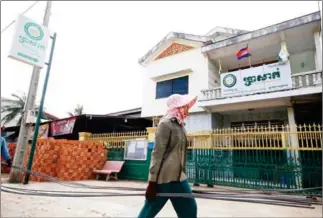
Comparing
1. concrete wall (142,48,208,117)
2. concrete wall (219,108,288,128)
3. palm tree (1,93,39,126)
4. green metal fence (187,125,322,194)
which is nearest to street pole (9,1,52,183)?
green metal fence (187,125,322,194)

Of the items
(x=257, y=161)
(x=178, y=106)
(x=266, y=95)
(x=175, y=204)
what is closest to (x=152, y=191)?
(x=175, y=204)

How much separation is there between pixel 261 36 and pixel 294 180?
6066mm

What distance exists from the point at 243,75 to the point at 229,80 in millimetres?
607

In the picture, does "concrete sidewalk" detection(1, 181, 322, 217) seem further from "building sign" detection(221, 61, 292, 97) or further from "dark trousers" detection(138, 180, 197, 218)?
"building sign" detection(221, 61, 292, 97)

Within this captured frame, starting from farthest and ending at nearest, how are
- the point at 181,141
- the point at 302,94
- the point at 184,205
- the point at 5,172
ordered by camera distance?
the point at 5,172, the point at 302,94, the point at 181,141, the point at 184,205

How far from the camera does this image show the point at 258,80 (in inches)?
354

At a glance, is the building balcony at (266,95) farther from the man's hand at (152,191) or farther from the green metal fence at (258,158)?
the man's hand at (152,191)

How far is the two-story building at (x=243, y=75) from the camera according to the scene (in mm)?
8617

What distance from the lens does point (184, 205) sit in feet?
6.88

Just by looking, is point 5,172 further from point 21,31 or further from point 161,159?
point 161,159

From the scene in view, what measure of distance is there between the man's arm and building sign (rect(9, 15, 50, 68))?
5.16 meters

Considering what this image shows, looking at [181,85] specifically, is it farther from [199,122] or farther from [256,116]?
[256,116]

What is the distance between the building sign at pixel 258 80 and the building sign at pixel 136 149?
3.81 m

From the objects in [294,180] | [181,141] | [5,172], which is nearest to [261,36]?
[294,180]
